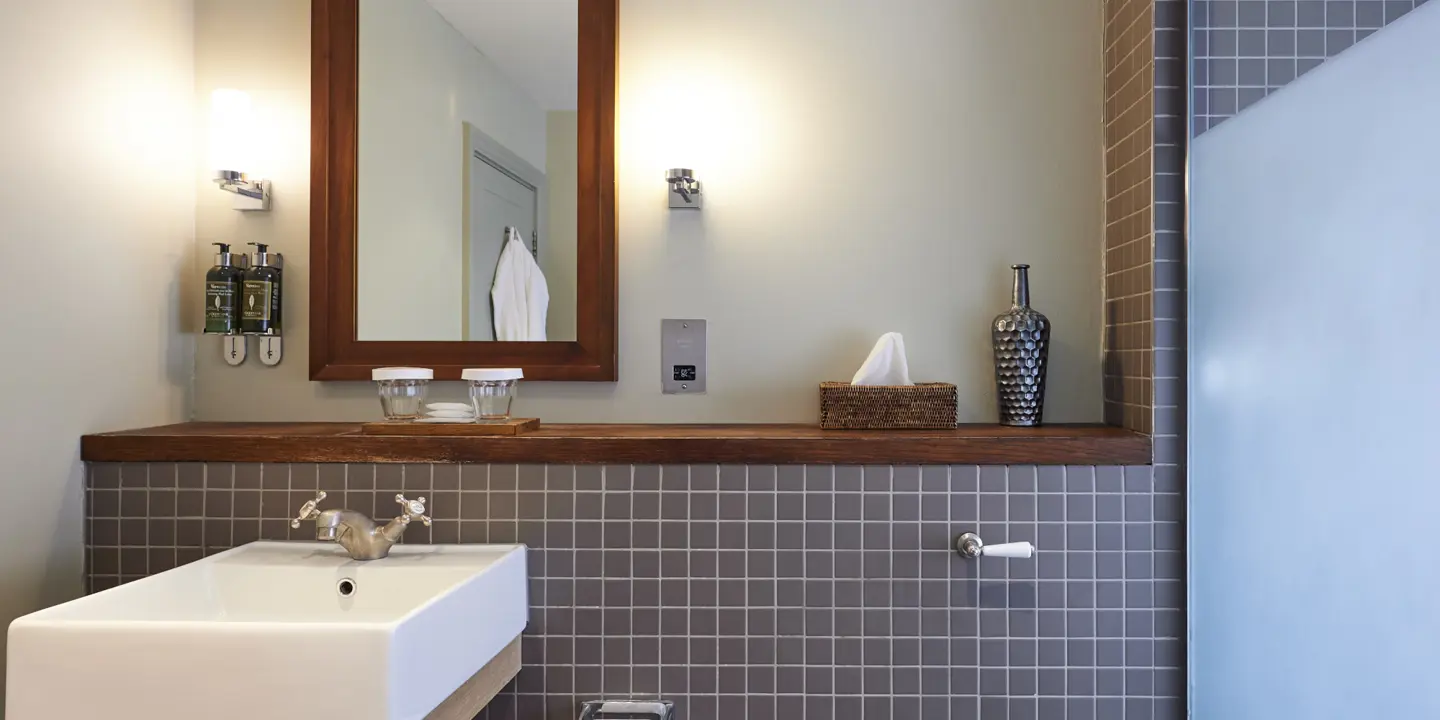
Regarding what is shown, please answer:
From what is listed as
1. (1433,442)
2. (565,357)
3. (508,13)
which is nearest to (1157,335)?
(1433,442)

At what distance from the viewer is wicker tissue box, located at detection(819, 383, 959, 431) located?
1583 millimetres

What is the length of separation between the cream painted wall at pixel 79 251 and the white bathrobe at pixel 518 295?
2.24ft

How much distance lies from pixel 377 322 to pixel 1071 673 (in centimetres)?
152

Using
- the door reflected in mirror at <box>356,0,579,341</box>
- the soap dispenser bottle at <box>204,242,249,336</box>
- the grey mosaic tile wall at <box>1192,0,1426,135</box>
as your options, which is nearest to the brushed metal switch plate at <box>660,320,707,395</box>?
the door reflected in mirror at <box>356,0,579,341</box>

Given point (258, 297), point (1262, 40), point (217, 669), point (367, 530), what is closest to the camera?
point (217, 669)

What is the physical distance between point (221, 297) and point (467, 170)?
569 millimetres

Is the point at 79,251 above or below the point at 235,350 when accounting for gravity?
above

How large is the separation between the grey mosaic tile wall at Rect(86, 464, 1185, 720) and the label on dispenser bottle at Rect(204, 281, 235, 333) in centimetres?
33

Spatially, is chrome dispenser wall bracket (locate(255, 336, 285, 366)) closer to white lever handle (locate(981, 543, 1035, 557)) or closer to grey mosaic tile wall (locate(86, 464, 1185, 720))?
grey mosaic tile wall (locate(86, 464, 1185, 720))

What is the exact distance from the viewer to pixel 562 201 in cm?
171

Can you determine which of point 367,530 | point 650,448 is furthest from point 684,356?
point 367,530

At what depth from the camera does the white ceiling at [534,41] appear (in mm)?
1723

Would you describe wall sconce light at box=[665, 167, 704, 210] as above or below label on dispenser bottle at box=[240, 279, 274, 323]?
above

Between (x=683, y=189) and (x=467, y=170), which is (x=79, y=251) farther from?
(x=683, y=189)
